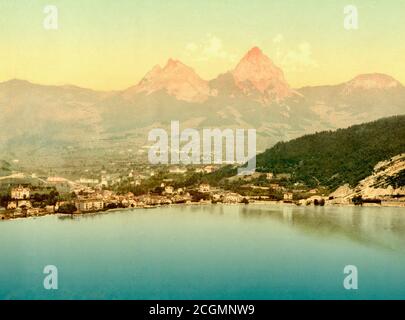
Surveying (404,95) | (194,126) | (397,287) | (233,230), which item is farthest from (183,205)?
(404,95)

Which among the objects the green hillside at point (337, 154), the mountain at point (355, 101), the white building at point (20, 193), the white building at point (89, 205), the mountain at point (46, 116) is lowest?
the white building at point (89, 205)

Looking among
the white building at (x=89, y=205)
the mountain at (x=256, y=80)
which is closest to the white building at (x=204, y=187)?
the white building at (x=89, y=205)

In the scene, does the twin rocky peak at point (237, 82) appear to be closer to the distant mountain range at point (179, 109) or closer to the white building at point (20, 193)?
the distant mountain range at point (179, 109)

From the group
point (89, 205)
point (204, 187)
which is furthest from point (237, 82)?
point (89, 205)

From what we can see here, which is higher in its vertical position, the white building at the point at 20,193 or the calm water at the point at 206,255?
the white building at the point at 20,193

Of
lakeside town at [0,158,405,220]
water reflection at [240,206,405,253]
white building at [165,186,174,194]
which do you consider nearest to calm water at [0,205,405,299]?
water reflection at [240,206,405,253]

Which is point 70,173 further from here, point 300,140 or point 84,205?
point 300,140

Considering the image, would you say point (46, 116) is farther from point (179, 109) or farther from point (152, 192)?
point (152, 192)

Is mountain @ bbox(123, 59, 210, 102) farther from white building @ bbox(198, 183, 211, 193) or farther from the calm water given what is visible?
the calm water
